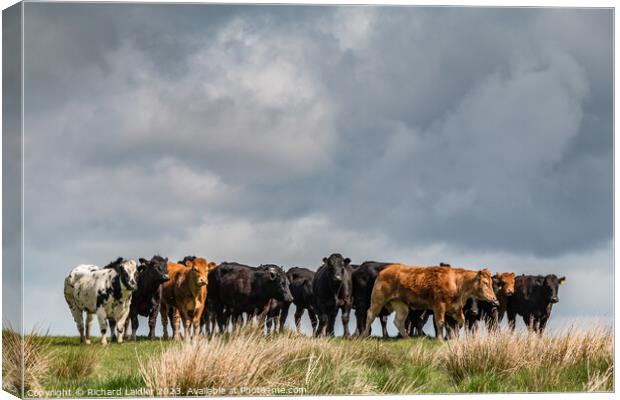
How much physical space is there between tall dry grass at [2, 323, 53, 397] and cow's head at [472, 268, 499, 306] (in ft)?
28.1

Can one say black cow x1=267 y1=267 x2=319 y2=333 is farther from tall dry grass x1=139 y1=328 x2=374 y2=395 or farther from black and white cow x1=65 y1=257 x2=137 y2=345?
tall dry grass x1=139 y1=328 x2=374 y2=395

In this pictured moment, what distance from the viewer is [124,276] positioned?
20.9 m

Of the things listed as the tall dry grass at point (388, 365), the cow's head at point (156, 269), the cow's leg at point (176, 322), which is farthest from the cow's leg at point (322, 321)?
the tall dry grass at point (388, 365)

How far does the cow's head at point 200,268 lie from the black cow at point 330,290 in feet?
7.35

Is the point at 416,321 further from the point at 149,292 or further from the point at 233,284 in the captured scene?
the point at 149,292

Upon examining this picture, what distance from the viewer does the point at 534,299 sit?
21.6 m

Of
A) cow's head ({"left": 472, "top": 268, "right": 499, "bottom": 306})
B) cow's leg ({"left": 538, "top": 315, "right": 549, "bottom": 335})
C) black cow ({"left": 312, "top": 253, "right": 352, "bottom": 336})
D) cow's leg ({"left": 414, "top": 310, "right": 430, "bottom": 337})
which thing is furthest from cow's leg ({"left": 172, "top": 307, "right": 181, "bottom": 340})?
cow's leg ({"left": 538, "top": 315, "right": 549, "bottom": 335})

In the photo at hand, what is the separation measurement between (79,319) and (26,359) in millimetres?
2937

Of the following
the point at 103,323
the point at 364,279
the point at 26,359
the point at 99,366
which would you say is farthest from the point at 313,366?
the point at 364,279

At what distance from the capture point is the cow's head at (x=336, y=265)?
2186 centimetres

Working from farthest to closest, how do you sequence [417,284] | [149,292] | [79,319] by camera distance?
1. [417,284]
2. [149,292]
3. [79,319]

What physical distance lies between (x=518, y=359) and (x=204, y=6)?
702 cm

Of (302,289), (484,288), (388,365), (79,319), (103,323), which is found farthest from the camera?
(302,289)

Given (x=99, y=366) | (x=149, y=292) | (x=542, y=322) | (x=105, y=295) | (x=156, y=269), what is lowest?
(x=99, y=366)
